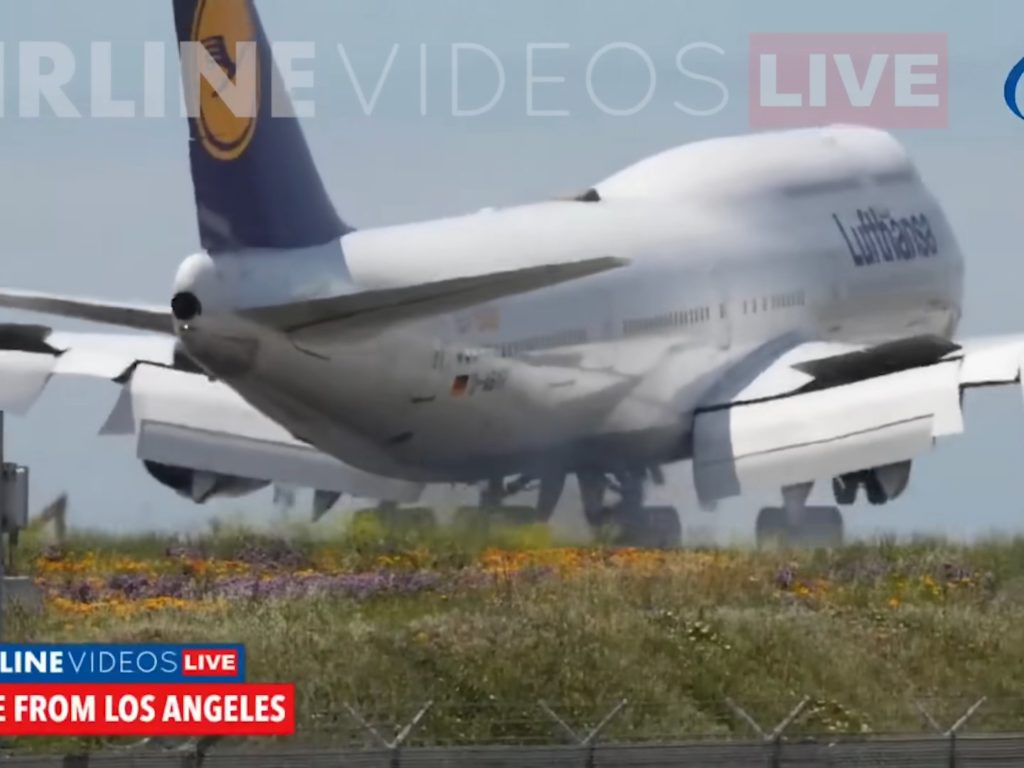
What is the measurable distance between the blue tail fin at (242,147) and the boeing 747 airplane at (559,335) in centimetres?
4

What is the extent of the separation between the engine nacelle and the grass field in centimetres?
482

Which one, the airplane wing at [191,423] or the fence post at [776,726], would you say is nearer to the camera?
the fence post at [776,726]

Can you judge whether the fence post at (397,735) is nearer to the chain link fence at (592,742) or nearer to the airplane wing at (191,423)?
the chain link fence at (592,742)

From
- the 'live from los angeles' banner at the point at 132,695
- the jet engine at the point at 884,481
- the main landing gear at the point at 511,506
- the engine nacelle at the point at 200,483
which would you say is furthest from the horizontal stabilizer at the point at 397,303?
the 'live from los angeles' banner at the point at 132,695

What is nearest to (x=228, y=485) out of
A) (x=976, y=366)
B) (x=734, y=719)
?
(x=976, y=366)

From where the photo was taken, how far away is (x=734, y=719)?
3094cm

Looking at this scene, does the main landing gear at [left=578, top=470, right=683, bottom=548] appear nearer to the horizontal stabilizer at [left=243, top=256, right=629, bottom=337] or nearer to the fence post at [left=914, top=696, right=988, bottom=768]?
the horizontal stabilizer at [left=243, top=256, right=629, bottom=337]

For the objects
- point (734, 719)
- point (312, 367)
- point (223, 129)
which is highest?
point (223, 129)

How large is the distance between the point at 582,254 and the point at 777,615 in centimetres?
1538

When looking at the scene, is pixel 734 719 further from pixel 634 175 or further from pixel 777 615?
pixel 634 175

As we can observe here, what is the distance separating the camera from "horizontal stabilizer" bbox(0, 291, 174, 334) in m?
40.7

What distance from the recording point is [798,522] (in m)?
50.1

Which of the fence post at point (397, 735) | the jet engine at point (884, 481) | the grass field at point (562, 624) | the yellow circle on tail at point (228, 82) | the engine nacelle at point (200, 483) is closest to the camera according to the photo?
the fence post at point (397, 735)

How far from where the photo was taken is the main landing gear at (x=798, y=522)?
48.6 m
